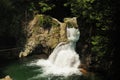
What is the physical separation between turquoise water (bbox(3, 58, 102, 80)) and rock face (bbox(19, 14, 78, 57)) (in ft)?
5.08

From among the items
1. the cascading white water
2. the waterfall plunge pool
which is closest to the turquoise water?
the waterfall plunge pool

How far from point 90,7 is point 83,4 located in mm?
1190

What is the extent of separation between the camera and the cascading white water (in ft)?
74.3

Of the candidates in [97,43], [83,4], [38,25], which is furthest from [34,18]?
[97,43]

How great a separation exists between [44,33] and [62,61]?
12.6 feet

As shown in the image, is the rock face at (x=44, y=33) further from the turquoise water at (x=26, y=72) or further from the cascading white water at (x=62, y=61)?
the turquoise water at (x=26, y=72)

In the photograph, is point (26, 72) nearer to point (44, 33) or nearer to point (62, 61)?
point (62, 61)

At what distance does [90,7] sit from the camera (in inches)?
714

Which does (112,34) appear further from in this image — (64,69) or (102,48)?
(64,69)

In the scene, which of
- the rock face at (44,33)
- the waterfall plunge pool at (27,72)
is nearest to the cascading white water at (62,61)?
the waterfall plunge pool at (27,72)

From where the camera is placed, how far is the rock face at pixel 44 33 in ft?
85.3

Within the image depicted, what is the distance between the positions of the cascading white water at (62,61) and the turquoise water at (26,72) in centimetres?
67

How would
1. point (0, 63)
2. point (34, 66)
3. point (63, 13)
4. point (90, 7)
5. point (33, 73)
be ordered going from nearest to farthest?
point (90, 7) < point (33, 73) < point (34, 66) < point (0, 63) < point (63, 13)

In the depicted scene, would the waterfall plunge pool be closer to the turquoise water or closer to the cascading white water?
the turquoise water
